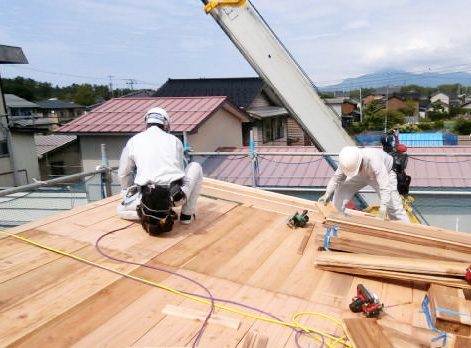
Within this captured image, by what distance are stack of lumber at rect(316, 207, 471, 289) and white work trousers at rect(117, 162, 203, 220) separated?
1594 millimetres

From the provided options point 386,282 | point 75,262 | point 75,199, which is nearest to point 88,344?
point 75,262

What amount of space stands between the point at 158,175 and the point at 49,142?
91.2 feet

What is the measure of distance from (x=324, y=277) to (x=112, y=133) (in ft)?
38.9

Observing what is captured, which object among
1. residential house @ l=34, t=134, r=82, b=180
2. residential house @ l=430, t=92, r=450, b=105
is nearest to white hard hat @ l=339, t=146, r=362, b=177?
residential house @ l=34, t=134, r=82, b=180

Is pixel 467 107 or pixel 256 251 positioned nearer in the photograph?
pixel 256 251

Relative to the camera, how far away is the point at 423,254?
3359 millimetres

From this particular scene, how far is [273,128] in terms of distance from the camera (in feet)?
73.2

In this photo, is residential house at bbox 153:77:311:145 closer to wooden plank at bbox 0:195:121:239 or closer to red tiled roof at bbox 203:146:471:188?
red tiled roof at bbox 203:146:471:188

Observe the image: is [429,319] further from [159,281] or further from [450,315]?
[159,281]

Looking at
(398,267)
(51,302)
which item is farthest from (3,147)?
(398,267)

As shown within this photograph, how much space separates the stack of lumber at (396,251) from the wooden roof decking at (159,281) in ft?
0.45

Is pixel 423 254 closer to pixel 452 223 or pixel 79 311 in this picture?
pixel 79 311

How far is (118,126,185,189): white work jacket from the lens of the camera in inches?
159

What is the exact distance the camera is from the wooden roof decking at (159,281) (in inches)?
96.3
